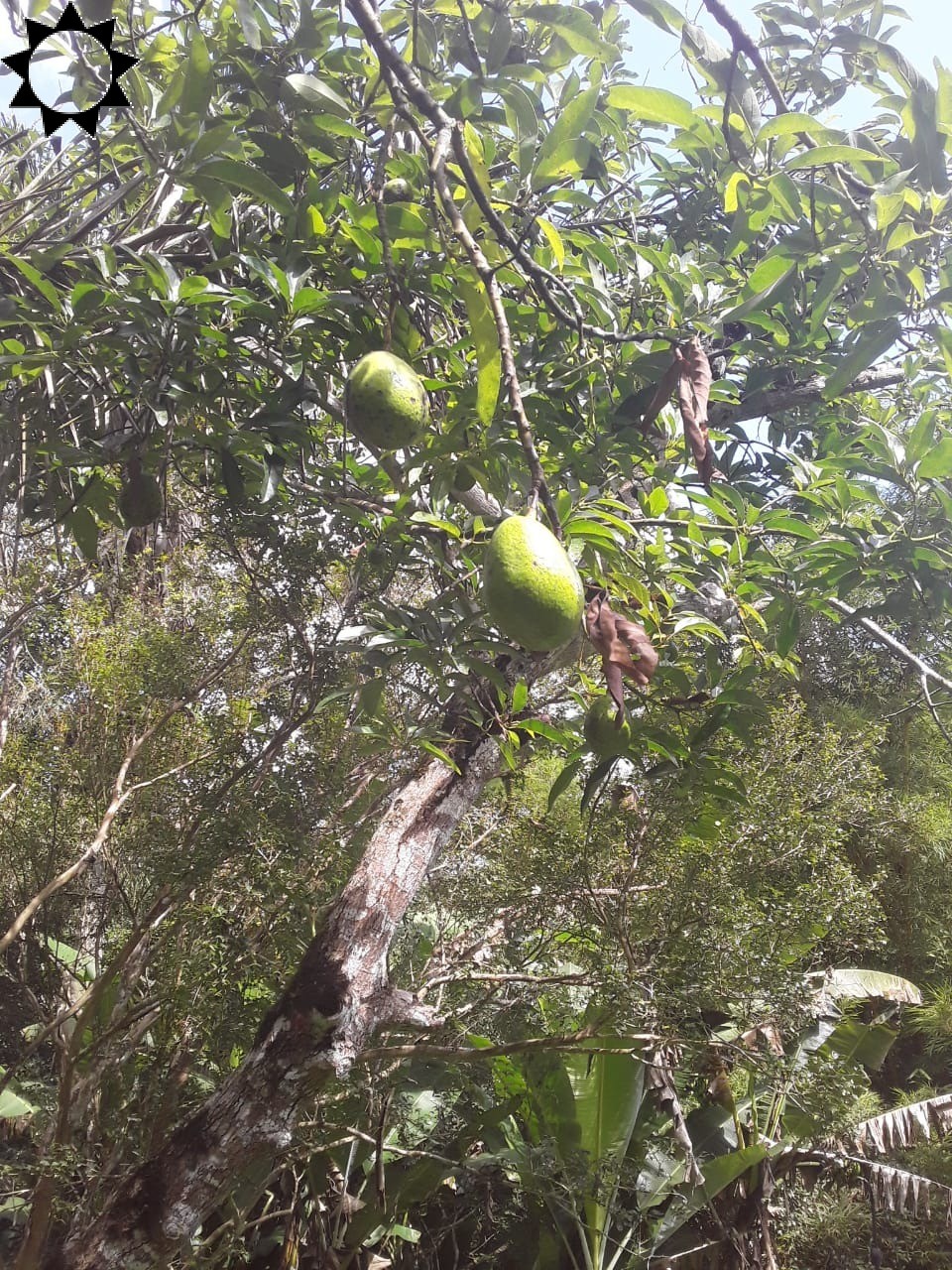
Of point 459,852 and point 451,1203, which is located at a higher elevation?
point 459,852

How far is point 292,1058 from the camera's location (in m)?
1.69

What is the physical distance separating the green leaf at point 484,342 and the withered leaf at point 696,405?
29 cm

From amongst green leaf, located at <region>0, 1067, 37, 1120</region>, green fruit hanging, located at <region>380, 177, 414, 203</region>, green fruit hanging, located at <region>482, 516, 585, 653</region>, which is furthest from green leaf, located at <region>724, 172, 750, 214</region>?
green leaf, located at <region>0, 1067, 37, 1120</region>

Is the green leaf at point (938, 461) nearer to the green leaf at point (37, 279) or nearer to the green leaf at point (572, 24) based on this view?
the green leaf at point (572, 24)

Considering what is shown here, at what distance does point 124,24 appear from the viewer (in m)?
1.30

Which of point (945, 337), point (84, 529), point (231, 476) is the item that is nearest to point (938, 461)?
point (945, 337)

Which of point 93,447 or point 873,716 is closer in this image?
point 93,447

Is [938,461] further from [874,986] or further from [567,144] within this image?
[874,986]

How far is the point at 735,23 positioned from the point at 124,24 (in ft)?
3.30

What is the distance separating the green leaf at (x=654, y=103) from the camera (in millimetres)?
1034

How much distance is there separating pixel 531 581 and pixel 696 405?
44 centimetres

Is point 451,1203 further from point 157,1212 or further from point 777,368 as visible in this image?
point 777,368

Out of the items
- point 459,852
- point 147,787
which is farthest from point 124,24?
point 459,852

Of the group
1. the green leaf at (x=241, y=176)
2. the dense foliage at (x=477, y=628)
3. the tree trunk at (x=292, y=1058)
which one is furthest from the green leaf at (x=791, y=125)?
the tree trunk at (x=292, y=1058)
